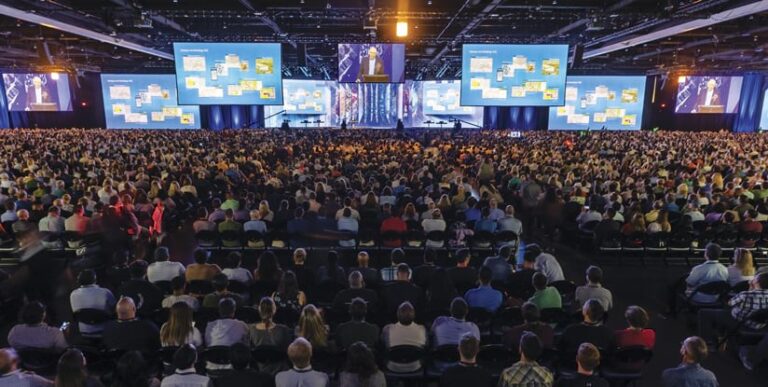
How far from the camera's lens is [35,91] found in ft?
118

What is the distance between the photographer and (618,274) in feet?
27.2

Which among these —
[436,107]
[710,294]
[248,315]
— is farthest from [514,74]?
[436,107]

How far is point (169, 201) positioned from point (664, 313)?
946 centimetres

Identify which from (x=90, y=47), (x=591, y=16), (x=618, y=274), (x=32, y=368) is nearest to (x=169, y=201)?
(x=32, y=368)

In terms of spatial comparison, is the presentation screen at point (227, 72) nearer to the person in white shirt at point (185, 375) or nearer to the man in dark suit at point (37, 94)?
the person in white shirt at point (185, 375)

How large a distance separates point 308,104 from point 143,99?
1210cm

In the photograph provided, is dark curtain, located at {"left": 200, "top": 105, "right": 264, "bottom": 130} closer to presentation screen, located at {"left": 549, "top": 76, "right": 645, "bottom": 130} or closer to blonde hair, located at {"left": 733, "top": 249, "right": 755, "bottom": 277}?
presentation screen, located at {"left": 549, "top": 76, "right": 645, "bottom": 130}

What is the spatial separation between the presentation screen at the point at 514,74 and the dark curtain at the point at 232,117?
2608 cm

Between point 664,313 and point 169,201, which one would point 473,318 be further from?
point 169,201

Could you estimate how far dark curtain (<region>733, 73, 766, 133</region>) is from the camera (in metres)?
37.2

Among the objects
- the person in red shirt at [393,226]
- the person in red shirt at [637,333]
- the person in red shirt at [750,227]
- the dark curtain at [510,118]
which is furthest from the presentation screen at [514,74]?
the dark curtain at [510,118]

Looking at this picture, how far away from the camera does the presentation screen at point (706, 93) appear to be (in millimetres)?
35812

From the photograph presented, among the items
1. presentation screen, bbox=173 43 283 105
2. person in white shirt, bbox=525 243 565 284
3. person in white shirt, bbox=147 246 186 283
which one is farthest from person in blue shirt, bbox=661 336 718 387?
presentation screen, bbox=173 43 283 105

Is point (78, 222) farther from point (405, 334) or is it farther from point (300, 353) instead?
point (405, 334)
